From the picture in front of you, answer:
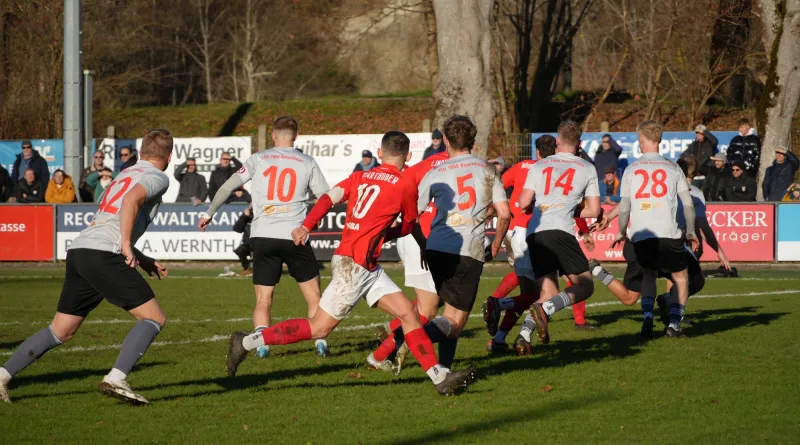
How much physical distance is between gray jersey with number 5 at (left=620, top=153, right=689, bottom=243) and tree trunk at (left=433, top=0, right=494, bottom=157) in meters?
12.2

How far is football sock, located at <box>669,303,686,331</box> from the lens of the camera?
34.9 feet

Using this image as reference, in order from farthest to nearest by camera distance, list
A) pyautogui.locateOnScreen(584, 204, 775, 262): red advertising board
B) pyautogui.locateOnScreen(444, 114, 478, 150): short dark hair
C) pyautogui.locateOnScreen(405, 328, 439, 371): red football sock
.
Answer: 1. pyautogui.locateOnScreen(584, 204, 775, 262): red advertising board
2. pyautogui.locateOnScreen(444, 114, 478, 150): short dark hair
3. pyautogui.locateOnScreen(405, 328, 439, 371): red football sock

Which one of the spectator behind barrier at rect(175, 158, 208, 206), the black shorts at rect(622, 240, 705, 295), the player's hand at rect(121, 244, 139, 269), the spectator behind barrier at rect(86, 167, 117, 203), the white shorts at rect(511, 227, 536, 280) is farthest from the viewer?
the spectator behind barrier at rect(175, 158, 208, 206)

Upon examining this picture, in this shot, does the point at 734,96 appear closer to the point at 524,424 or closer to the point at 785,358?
the point at 785,358

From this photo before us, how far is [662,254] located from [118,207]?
5.45 meters

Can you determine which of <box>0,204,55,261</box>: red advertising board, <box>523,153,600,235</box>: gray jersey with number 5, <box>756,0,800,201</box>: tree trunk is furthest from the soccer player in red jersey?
<box>756,0,800,201</box>: tree trunk

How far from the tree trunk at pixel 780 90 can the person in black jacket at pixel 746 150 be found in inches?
156

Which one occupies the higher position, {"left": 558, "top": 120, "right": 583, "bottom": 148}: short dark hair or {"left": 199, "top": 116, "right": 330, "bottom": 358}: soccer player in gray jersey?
{"left": 558, "top": 120, "right": 583, "bottom": 148}: short dark hair

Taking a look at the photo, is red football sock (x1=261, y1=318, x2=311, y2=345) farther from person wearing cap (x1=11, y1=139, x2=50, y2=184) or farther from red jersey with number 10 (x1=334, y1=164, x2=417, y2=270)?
person wearing cap (x1=11, y1=139, x2=50, y2=184)

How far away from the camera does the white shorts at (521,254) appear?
32.7ft

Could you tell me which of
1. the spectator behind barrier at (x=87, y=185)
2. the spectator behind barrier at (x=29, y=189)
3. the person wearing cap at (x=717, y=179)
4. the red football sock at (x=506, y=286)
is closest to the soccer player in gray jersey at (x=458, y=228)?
the red football sock at (x=506, y=286)

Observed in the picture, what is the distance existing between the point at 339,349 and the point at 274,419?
3.40m

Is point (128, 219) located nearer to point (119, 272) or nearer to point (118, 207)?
point (118, 207)

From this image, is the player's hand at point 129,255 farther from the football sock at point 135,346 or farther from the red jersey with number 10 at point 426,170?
the red jersey with number 10 at point 426,170
